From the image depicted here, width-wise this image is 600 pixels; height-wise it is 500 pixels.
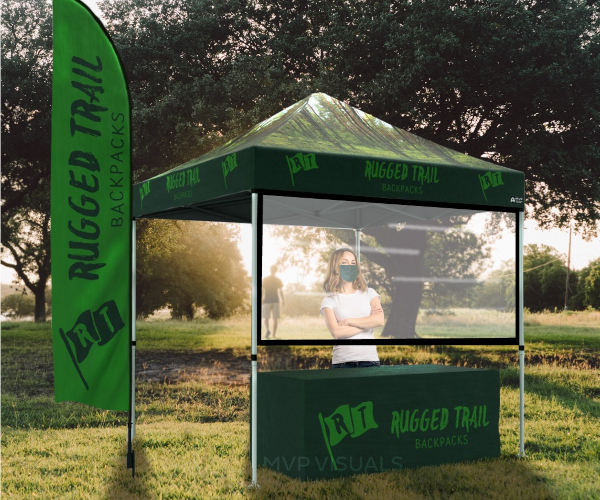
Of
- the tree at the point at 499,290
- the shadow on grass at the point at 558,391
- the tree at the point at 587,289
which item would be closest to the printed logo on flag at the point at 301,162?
the tree at the point at 499,290

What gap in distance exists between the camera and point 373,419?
584 centimetres

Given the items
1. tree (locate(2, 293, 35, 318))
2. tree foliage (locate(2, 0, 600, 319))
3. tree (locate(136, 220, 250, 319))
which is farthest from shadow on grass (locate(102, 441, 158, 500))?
tree (locate(2, 293, 35, 318))

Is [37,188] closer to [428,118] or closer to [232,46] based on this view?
[232,46]

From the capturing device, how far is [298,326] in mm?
7609

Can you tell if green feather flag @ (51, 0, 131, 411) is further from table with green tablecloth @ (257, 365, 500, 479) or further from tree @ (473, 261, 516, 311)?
tree @ (473, 261, 516, 311)

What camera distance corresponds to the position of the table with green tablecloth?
18.3 feet

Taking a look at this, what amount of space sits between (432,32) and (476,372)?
418 inches

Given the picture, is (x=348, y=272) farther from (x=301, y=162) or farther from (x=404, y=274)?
(x=404, y=274)

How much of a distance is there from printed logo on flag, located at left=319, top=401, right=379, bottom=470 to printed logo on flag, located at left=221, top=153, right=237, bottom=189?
201 centimetres

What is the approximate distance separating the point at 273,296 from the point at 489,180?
2374mm

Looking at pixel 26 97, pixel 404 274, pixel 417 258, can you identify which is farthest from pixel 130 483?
pixel 26 97

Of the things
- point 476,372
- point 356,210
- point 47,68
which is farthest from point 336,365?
point 47,68

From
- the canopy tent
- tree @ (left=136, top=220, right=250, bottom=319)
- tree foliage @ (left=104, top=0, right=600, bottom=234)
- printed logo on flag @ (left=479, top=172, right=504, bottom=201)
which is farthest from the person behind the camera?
tree @ (left=136, top=220, right=250, bottom=319)

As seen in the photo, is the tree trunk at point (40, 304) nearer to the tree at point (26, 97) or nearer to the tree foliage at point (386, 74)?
the tree at point (26, 97)
